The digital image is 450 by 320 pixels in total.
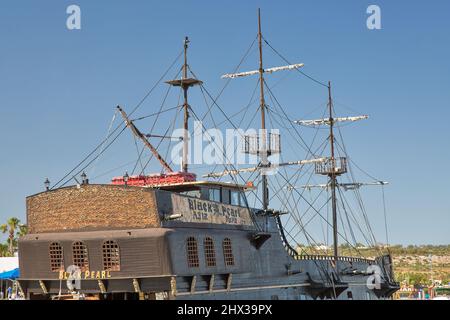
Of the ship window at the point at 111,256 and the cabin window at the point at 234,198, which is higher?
the cabin window at the point at 234,198

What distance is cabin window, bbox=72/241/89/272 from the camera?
2647 centimetres

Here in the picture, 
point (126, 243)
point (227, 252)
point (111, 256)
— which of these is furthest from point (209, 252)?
point (111, 256)

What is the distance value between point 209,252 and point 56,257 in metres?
5.76

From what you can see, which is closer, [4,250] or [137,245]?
[137,245]

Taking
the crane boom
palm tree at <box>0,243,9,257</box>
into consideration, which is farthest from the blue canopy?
palm tree at <box>0,243,9,257</box>

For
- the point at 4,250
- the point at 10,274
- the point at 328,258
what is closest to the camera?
the point at 328,258

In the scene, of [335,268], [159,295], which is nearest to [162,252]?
[159,295]

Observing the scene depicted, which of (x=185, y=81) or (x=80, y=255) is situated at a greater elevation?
(x=185, y=81)

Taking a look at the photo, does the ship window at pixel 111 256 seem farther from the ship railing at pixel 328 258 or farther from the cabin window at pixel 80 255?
the ship railing at pixel 328 258

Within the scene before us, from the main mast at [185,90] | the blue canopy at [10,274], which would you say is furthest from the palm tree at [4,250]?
the main mast at [185,90]

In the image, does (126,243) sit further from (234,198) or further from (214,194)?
(234,198)

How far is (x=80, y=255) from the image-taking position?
2659 cm

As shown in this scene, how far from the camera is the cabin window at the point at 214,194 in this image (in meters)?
29.4

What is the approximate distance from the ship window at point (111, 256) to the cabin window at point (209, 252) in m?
3.47
